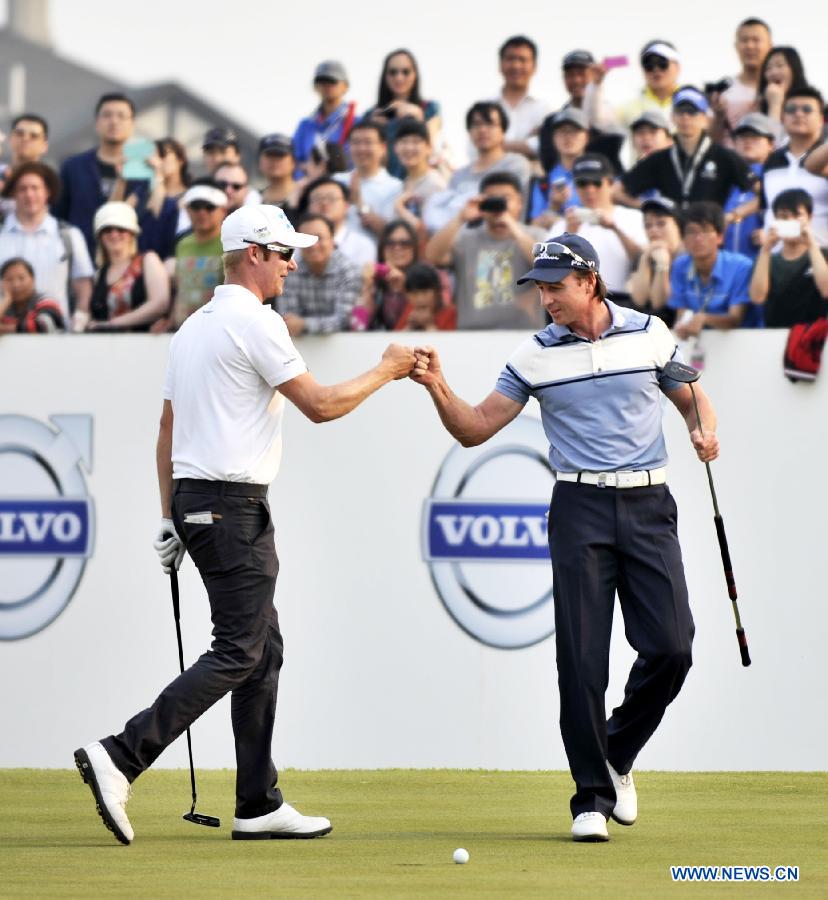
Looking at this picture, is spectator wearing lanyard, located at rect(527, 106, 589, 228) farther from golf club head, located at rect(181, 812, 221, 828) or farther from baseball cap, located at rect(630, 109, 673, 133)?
golf club head, located at rect(181, 812, 221, 828)

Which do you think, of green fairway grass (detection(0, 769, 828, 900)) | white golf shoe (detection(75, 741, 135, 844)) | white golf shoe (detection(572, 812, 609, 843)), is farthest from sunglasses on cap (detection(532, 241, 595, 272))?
white golf shoe (detection(75, 741, 135, 844))

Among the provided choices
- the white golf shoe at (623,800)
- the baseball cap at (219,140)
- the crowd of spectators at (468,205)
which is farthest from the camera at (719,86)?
the white golf shoe at (623,800)

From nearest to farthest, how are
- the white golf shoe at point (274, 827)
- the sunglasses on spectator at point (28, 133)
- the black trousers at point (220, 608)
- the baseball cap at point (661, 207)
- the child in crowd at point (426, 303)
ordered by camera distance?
the black trousers at point (220, 608)
the white golf shoe at point (274, 827)
the baseball cap at point (661, 207)
the child in crowd at point (426, 303)
the sunglasses on spectator at point (28, 133)

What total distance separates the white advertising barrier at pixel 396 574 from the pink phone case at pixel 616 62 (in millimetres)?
3359

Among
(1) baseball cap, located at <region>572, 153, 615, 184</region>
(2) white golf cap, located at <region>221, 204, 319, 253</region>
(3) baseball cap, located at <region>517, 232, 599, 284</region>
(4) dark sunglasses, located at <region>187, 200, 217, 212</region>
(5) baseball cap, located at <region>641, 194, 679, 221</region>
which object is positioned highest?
(1) baseball cap, located at <region>572, 153, 615, 184</region>

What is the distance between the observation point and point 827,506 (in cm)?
968

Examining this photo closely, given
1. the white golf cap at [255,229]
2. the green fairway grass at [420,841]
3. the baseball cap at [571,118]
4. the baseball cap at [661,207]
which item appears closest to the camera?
the green fairway grass at [420,841]

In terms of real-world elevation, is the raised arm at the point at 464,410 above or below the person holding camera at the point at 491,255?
below

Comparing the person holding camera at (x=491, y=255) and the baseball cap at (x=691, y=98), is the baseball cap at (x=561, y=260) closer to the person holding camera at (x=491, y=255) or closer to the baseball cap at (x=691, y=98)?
the person holding camera at (x=491, y=255)

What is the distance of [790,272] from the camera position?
33.0ft

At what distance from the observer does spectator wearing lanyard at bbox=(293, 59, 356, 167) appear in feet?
42.9

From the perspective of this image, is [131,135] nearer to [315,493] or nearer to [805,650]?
[315,493]

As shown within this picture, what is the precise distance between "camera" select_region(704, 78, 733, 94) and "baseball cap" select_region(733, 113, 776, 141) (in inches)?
26.3

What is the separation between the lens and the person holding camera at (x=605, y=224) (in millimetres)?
10625
